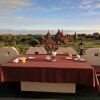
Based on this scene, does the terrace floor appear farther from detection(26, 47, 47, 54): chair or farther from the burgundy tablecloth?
detection(26, 47, 47, 54): chair

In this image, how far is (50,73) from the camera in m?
3.63

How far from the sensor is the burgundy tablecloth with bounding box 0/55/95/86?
356 cm

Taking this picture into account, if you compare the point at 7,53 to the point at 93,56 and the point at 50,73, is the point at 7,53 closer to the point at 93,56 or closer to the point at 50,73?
the point at 93,56

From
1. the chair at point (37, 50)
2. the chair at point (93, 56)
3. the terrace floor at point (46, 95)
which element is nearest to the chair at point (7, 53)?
the chair at point (37, 50)

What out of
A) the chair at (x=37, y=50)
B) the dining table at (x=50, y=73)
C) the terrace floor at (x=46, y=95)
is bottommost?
the terrace floor at (x=46, y=95)

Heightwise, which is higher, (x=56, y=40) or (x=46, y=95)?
(x=56, y=40)

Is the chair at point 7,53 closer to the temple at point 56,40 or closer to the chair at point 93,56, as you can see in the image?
the chair at point 93,56

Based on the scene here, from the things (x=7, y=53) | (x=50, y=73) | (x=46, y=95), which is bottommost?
(x=46, y=95)

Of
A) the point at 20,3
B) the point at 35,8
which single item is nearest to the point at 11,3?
the point at 20,3

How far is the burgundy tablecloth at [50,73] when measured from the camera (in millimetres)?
3561

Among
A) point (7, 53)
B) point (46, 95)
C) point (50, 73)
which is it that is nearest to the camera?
point (50, 73)

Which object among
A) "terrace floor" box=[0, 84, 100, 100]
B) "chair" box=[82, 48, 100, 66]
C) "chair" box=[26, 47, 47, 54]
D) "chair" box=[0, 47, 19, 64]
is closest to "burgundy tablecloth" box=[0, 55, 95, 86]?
"terrace floor" box=[0, 84, 100, 100]

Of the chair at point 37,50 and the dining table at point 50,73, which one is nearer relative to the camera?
the dining table at point 50,73

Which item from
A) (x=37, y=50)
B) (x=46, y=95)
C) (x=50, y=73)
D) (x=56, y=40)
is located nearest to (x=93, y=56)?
(x=37, y=50)
